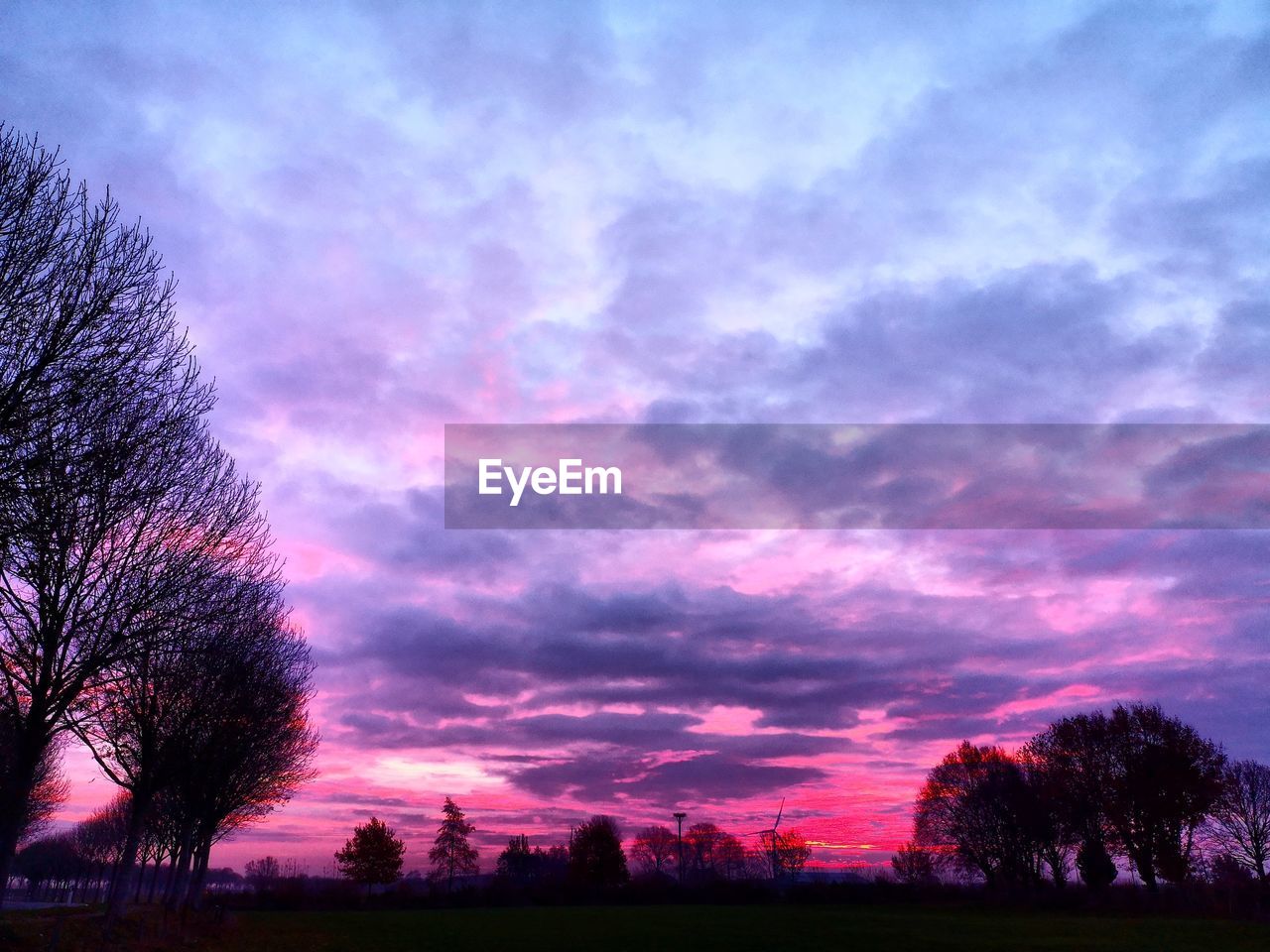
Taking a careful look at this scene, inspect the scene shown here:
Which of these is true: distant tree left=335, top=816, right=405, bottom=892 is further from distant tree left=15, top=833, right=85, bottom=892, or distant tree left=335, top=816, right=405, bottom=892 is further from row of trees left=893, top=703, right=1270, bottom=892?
row of trees left=893, top=703, right=1270, bottom=892

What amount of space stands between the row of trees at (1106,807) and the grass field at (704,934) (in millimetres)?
22553

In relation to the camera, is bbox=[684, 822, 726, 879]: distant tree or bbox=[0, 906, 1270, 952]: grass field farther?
bbox=[684, 822, 726, 879]: distant tree

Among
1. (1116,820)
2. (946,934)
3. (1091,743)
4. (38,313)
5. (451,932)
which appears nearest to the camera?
(38,313)

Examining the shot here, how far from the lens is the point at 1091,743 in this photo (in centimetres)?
8881

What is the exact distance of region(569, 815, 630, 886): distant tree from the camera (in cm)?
12000

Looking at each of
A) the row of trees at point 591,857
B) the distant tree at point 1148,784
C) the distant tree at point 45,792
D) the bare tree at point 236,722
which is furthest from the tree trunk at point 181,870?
the distant tree at point 1148,784

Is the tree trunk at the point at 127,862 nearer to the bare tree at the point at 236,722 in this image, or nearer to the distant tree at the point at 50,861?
the bare tree at the point at 236,722

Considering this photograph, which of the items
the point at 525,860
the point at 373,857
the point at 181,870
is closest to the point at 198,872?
the point at 181,870

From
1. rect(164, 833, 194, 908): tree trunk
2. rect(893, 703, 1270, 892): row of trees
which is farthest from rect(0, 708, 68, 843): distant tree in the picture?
rect(893, 703, 1270, 892): row of trees

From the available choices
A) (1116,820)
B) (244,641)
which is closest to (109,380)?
(244,641)

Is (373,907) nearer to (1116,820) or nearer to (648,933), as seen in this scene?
(648,933)

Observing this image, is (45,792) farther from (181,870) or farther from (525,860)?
(525,860)

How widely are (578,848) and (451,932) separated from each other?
253 ft

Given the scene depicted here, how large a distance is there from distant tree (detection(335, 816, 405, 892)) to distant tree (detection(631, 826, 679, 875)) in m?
52.8
